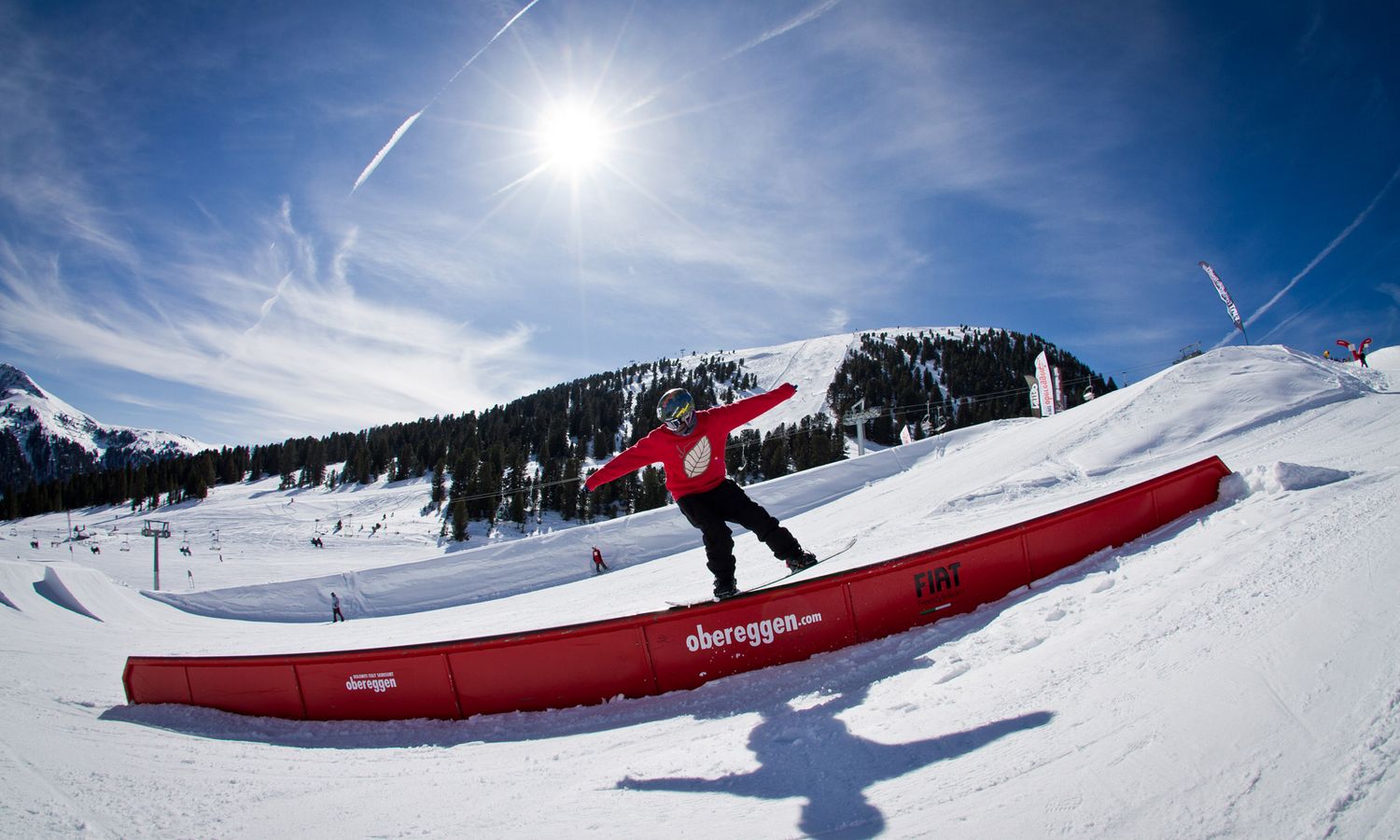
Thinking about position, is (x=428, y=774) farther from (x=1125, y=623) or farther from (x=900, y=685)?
(x=1125, y=623)

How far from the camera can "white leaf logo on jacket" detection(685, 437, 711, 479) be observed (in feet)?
16.2

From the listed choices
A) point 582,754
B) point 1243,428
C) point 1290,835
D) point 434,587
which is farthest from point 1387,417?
point 434,587

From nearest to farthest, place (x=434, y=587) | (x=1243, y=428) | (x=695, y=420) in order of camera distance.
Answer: (x=695, y=420), (x=1243, y=428), (x=434, y=587)

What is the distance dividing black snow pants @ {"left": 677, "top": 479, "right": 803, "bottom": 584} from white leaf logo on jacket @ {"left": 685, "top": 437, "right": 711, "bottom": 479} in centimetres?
21

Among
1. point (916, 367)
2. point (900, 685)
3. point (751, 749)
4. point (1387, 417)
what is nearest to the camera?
point (751, 749)

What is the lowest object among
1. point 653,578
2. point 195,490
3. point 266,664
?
point 653,578

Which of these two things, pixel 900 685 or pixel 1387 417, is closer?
pixel 900 685

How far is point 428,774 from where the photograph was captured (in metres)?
3.54

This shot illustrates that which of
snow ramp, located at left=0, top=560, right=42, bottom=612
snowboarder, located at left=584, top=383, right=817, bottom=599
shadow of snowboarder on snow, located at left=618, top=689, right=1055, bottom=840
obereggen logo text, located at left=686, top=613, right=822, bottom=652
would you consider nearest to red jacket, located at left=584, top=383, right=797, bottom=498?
snowboarder, located at left=584, top=383, right=817, bottom=599

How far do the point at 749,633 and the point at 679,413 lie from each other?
1848 millimetres

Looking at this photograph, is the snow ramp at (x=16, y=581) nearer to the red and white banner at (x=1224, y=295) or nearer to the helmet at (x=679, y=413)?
the helmet at (x=679, y=413)

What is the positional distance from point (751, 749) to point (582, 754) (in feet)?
3.74

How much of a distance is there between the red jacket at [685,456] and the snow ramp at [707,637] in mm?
1054

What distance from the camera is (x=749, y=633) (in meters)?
4.41
